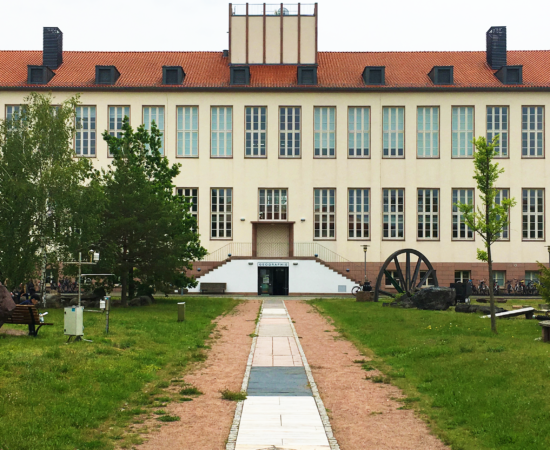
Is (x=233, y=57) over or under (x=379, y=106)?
over

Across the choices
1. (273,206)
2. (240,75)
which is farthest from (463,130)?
(240,75)

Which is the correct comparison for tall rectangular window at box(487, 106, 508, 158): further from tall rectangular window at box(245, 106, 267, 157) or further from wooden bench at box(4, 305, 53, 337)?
wooden bench at box(4, 305, 53, 337)

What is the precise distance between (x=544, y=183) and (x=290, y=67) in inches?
807

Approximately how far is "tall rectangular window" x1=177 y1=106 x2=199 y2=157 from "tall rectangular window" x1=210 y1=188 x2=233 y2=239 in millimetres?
3422

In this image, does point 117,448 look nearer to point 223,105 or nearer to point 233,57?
point 223,105

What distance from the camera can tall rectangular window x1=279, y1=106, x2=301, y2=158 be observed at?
4900 cm

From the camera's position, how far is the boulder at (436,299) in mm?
28641

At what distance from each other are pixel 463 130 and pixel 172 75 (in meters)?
21.5

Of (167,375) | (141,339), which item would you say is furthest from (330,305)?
(167,375)

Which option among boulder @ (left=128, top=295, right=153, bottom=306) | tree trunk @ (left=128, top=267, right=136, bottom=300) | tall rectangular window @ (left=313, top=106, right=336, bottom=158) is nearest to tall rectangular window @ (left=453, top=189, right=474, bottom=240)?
tall rectangular window @ (left=313, top=106, right=336, bottom=158)

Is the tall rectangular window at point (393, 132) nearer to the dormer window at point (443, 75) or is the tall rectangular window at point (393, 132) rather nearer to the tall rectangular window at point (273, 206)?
the dormer window at point (443, 75)

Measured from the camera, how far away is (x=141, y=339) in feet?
56.0

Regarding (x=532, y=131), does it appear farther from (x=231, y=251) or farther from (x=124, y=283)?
(x=124, y=283)

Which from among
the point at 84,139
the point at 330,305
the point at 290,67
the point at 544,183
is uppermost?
the point at 290,67
